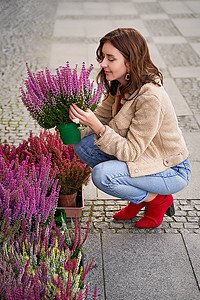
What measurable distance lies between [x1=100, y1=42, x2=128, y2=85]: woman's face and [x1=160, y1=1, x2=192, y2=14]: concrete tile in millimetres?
9176

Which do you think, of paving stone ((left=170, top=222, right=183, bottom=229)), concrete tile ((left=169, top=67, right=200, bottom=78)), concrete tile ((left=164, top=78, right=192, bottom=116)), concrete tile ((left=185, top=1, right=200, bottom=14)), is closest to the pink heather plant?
paving stone ((left=170, top=222, right=183, bottom=229))

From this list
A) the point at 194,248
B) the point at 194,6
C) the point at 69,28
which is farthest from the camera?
the point at 194,6

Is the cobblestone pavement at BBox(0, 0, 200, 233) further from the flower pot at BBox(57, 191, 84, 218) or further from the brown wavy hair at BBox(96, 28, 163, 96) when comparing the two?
the brown wavy hair at BBox(96, 28, 163, 96)

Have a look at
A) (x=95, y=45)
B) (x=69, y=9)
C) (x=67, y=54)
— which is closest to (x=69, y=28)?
(x=95, y=45)

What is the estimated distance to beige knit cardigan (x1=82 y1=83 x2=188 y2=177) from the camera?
2732 mm

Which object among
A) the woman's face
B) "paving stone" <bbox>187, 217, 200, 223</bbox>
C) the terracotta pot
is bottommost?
"paving stone" <bbox>187, 217, 200, 223</bbox>

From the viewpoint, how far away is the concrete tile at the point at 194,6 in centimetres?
1147

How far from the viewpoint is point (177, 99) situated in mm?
5883

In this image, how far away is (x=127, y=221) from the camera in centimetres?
330

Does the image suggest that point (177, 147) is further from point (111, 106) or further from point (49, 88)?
point (49, 88)

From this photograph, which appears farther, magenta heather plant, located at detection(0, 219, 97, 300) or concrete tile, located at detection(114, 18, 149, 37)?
concrete tile, located at detection(114, 18, 149, 37)

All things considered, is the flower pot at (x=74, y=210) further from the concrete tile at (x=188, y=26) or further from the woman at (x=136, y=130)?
the concrete tile at (x=188, y=26)

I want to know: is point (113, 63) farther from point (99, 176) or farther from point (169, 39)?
point (169, 39)

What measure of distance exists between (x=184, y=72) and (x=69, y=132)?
4480 mm
